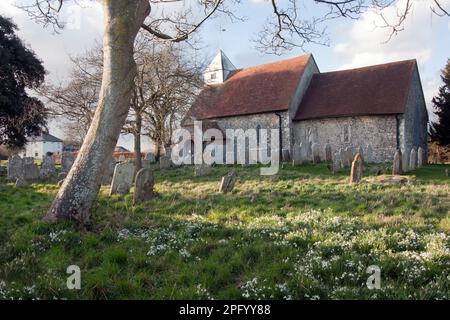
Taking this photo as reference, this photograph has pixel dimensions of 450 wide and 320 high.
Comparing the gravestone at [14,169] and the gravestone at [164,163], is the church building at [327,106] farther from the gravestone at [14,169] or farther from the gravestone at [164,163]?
the gravestone at [14,169]

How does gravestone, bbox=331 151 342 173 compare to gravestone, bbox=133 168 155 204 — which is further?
gravestone, bbox=331 151 342 173

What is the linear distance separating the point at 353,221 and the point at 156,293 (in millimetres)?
4143

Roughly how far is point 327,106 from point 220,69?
45.0 feet

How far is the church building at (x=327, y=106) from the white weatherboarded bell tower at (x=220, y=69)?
13.2ft

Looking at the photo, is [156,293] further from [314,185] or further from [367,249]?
[314,185]

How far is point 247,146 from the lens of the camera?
101 ft

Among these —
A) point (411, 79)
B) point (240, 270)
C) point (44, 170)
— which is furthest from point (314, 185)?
point (411, 79)

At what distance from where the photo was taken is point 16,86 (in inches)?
→ 1132

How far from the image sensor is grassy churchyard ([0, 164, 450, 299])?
4527 millimetres

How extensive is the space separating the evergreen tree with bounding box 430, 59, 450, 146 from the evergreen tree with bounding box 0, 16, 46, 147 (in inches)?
1151

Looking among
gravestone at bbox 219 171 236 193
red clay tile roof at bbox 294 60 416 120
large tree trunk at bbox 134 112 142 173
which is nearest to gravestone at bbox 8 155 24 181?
large tree trunk at bbox 134 112 142 173

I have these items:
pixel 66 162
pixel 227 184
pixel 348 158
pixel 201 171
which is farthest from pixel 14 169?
pixel 348 158

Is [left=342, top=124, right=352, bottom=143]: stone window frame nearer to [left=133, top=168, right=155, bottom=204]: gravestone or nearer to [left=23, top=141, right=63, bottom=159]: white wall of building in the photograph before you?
[left=133, top=168, right=155, bottom=204]: gravestone

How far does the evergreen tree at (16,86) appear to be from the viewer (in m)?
27.0
